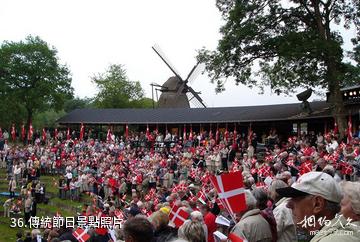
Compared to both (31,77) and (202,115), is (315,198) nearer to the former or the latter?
(202,115)

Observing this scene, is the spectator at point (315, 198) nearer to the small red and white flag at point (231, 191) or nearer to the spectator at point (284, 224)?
the spectator at point (284, 224)

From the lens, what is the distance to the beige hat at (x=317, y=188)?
2.88 m

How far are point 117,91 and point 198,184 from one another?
51879mm

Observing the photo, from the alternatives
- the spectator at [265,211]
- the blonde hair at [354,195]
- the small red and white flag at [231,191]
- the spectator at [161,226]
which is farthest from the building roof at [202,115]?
the blonde hair at [354,195]

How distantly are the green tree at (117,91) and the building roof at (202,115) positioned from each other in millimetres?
20607

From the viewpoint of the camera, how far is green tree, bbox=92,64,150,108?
227ft

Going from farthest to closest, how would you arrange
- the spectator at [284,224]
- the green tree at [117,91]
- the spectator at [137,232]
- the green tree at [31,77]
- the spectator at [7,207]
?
the green tree at [117,91] → the green tree at [31,77] → the spectator at [7,207] → the spectator at [284,224] → the spectator at [137,232]

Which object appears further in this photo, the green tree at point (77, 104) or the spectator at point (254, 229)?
the green tree at point (77, 104)

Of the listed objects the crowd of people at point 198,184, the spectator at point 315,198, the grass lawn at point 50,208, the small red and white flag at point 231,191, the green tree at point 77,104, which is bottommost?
the grass lawn at point 50,208

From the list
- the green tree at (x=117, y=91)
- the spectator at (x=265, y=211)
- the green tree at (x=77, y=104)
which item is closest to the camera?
the spectator at (x=265, y=211)

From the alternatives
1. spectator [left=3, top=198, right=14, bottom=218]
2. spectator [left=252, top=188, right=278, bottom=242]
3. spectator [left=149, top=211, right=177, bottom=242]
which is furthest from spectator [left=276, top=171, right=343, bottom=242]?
spectator [left=3, top=198, right=14, bottom=218]

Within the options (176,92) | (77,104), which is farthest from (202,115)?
(77,104)

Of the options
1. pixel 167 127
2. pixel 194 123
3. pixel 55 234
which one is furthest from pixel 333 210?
pixel 167 127

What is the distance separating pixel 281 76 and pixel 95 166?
1289cm
